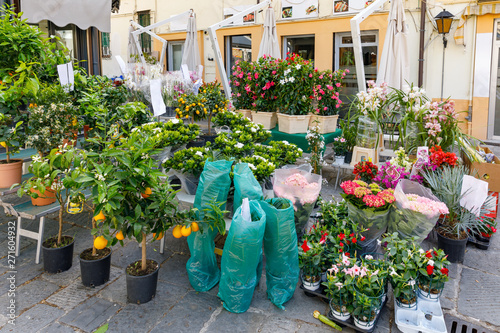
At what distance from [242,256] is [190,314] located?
610mm

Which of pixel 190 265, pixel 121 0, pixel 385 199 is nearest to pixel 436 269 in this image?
pixel 385 199

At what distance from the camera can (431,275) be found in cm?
275

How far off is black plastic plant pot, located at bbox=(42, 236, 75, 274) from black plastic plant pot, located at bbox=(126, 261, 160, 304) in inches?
31.1

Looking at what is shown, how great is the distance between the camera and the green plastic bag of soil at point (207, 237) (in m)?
3.01

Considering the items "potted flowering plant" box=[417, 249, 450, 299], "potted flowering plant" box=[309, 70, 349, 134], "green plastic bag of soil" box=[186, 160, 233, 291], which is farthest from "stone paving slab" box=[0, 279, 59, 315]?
"potted flowering plant" box=[309, 70, 349, 134]

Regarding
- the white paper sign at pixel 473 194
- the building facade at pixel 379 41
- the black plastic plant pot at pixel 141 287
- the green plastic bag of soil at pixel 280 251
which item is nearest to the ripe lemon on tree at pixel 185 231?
the black plastic plant pot at pixel 141 287

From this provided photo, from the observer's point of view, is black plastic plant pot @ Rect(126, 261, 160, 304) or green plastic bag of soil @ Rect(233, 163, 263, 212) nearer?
black plastic plant pot @ Rect(126, 261, 160, 304)

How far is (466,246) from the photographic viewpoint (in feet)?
12.6

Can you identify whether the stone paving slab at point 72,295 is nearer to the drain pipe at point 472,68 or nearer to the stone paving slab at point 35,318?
the stone paving slab at point 35,318

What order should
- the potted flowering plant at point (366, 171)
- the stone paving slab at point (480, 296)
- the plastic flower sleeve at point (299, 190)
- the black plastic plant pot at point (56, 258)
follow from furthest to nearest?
the potted flowering plant at point (366, 171) → the plastic flower sleeve at point (299, 190) → the black plastic plant pot at point (56, 258) → the stone paving slab at point (480, 296)

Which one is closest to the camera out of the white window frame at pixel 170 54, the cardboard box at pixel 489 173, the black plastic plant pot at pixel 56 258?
the black plastic plant pot at pixel 56 258

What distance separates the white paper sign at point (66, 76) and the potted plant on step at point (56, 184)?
4.06ft

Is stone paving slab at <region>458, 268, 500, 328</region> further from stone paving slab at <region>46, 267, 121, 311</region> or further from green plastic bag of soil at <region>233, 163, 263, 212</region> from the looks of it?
stone paving slab at <region>46, 267, 121, 311</region>

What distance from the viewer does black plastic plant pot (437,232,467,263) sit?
3469 mm
